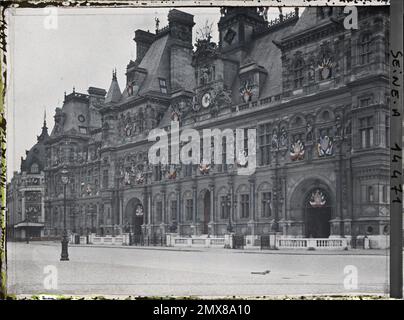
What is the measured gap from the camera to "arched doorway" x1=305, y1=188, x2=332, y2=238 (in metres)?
12.2

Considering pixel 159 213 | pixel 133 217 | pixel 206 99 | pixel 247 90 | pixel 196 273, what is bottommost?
pixel 196 273

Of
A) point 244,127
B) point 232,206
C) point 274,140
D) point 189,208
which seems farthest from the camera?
point 189,208

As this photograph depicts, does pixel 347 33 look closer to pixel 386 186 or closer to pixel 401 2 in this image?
pixel 401 2

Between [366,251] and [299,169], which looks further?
[299,169]

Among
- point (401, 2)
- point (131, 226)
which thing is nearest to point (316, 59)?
point (401, 2)

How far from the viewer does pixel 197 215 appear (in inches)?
555

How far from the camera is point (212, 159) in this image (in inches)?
485

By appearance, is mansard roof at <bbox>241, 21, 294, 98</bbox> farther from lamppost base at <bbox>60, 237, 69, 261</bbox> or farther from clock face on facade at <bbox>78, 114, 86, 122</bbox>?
lamppost base at <bbox>60, 237, 69, 261</bbox>

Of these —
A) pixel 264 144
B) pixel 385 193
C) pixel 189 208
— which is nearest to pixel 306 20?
pixel 264 144

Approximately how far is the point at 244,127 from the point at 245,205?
6.51 ft

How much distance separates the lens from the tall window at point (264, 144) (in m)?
12.3

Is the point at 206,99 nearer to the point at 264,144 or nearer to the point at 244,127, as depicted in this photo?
the point at 244,127

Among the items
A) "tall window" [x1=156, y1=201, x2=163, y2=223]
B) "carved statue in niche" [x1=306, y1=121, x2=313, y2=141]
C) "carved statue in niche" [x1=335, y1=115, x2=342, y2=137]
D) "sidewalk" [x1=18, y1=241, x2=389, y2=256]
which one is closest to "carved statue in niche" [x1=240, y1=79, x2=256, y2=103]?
"carved statue in niche" [x1=306, y1=121, x2=313, y2=141]
